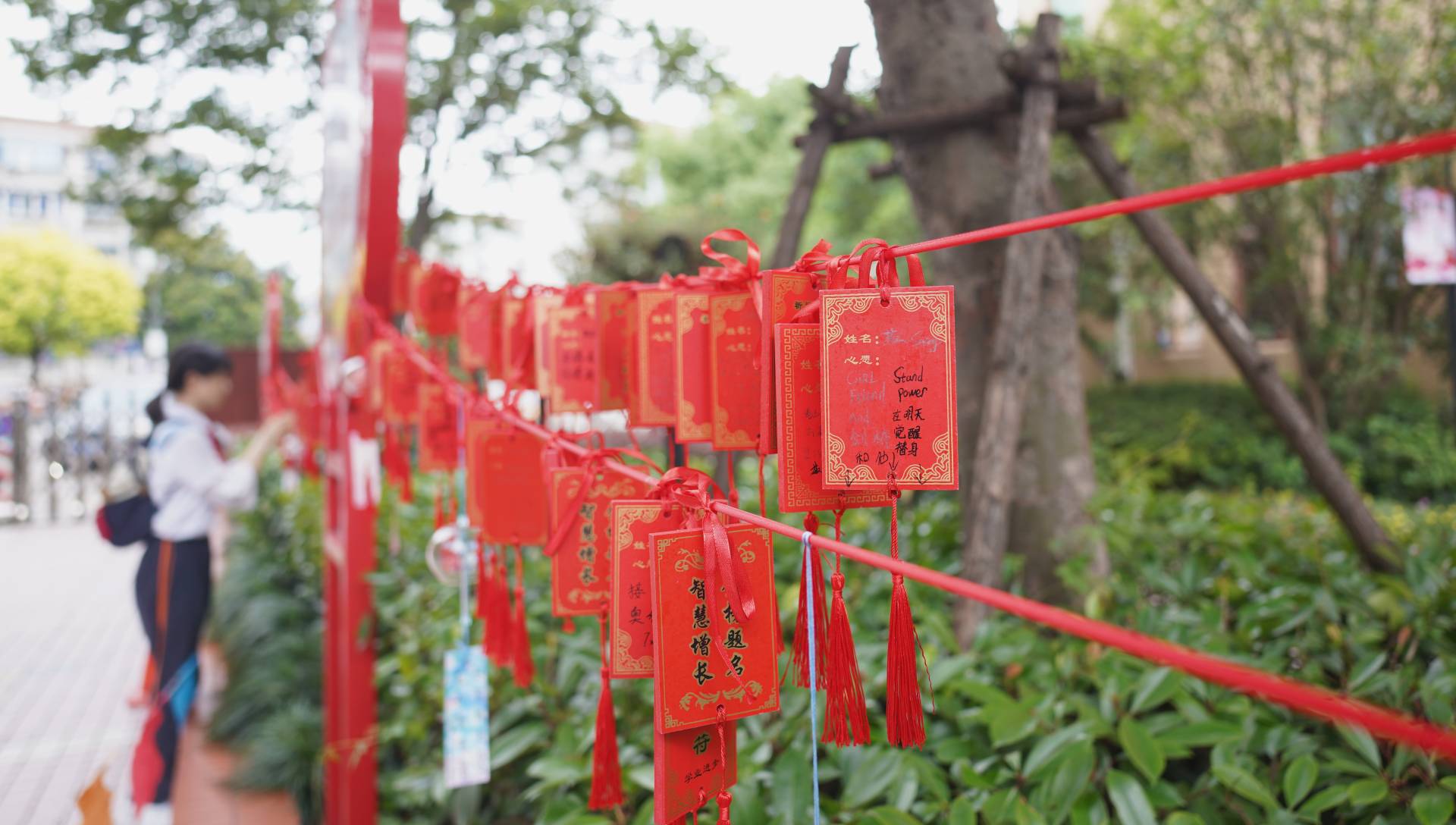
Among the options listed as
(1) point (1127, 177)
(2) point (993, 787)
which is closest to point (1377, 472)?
(1) point (1127, 177)

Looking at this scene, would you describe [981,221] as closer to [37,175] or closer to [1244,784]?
[1244,784]

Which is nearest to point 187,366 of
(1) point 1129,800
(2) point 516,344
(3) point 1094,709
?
(2) point 516,344

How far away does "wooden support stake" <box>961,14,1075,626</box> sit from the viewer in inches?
82.8

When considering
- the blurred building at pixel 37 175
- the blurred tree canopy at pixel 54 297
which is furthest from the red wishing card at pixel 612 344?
the blurred building at pixel 37 175

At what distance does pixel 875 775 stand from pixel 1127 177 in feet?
6.15

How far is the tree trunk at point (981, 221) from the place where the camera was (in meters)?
2.57

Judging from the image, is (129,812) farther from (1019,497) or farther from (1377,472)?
(1377,472)

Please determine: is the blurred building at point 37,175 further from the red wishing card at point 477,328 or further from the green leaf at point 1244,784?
the green leaf at point 1244,784

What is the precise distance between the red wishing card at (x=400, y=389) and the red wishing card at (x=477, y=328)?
24 centimetres

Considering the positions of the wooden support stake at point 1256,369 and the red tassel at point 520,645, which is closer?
the red tassel at point 520,645

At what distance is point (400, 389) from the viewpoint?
91.4 inches

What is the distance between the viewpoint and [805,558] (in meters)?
0.89

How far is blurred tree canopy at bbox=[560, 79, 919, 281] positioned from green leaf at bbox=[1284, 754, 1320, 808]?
6.60 metres

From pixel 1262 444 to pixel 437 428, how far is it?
26.6 ft
